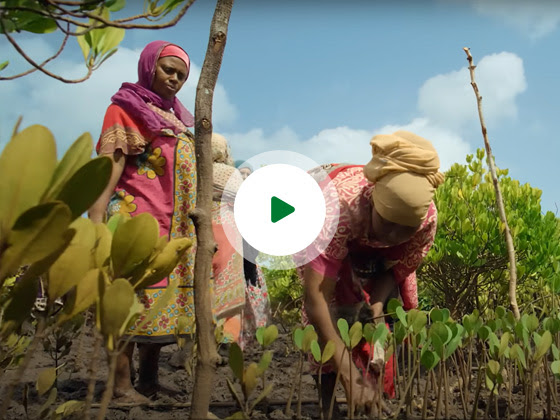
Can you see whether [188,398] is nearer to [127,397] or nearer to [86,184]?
[127,397]

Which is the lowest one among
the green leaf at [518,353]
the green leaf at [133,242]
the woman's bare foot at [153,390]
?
the woman's bare foot at [153,390]

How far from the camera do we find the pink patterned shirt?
1985 mm

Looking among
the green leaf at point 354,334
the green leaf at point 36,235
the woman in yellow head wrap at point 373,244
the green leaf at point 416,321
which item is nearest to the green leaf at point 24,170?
the green leaf at point 36,235

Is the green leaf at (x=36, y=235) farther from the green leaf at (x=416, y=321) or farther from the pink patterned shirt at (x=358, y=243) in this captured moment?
the pink patterned shirt at (x=358, y=243)

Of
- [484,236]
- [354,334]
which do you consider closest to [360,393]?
[354,334]

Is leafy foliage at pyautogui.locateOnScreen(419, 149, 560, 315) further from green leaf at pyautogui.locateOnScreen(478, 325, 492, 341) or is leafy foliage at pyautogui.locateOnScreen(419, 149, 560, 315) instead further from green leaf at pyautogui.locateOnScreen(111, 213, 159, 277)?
green leaf at pyautogui.locateOnScreen(111, 213, 159, 277)

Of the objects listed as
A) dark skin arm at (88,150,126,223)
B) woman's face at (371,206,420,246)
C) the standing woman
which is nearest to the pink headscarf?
the standing woman

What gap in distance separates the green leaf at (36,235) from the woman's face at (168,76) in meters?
1.92

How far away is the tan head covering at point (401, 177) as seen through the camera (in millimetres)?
1759

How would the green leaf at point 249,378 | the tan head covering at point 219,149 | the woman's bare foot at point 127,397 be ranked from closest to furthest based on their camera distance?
the green leaf at point 249,378 < the woman's bare foot at point 127,397 < the tan head covering at point 219,149

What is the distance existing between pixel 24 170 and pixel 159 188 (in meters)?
1.74

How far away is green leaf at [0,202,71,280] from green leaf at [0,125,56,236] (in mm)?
25

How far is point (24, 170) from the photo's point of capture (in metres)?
0.73

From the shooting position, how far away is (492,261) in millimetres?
4047
